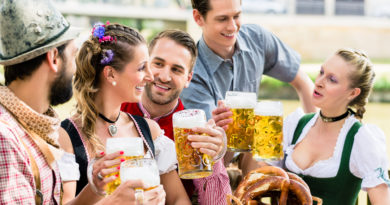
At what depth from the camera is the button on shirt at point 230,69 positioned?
2986 mm

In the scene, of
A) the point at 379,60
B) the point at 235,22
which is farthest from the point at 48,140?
the point at 379,60

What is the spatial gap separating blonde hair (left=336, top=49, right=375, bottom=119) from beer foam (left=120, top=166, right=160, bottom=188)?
1391mm

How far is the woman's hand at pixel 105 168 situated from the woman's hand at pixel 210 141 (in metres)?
0.34

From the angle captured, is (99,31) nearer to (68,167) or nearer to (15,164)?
(68,167)

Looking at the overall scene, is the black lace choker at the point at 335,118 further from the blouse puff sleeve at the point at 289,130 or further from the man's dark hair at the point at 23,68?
the man's dark hair at the point at 23,68

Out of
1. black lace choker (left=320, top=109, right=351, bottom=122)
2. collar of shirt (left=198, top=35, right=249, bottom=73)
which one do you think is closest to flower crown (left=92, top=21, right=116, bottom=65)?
collar of shirt (left=198, top=35, right=249, bottom=73)

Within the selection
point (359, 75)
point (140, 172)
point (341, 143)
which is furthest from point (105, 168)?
point (359, 75)

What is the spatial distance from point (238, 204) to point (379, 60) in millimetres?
30649

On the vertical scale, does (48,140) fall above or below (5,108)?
below

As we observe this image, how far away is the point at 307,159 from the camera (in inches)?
100

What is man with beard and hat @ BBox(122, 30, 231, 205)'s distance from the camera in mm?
2312

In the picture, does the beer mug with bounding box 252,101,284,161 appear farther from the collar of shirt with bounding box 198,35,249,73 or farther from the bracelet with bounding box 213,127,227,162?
the collar of shirt with bounding box 198,35,249,73

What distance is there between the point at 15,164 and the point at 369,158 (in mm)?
1642

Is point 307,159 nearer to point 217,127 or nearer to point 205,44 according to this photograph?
point 217,127
